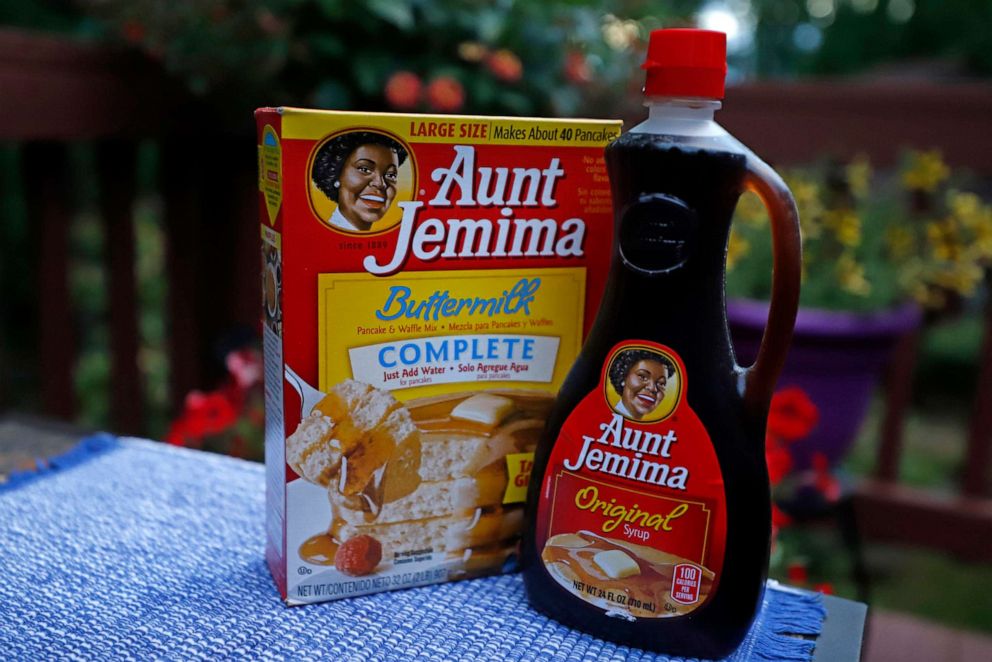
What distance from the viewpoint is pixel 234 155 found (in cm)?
164

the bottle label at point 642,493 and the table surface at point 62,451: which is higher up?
the bottle label at point 642,493

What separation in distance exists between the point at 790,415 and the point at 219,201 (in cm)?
117

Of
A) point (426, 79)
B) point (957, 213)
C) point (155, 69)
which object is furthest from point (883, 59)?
point (155, 69)

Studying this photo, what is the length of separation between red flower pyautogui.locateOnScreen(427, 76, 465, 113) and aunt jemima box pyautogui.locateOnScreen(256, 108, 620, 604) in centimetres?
67

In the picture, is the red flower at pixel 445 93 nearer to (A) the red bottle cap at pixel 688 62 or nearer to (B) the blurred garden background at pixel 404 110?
(B) the blurred garden background at pixel 404 110

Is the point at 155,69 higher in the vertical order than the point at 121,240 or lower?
higher

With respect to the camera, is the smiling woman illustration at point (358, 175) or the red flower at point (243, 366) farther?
the red flower at point (243, 366)

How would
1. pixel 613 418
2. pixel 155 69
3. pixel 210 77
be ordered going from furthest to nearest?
pixel 155 69
pixel 210 77
pixel 613 418

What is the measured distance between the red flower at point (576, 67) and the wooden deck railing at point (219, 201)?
36 cm

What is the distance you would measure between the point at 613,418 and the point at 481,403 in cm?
11

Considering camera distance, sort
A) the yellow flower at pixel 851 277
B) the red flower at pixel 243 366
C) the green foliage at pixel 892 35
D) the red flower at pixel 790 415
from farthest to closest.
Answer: the green foliage at pixel 892 35 < the yellow flower at pixel 851 277 < the red flower at pixel 243 366 < the red flower at pixel 790 415

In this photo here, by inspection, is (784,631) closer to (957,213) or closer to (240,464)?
(240,464)

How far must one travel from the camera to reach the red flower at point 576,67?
134cm

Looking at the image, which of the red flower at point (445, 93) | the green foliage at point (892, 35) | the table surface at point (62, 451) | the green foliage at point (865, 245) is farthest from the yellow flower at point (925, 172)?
the green foliage at point (892, 35)
